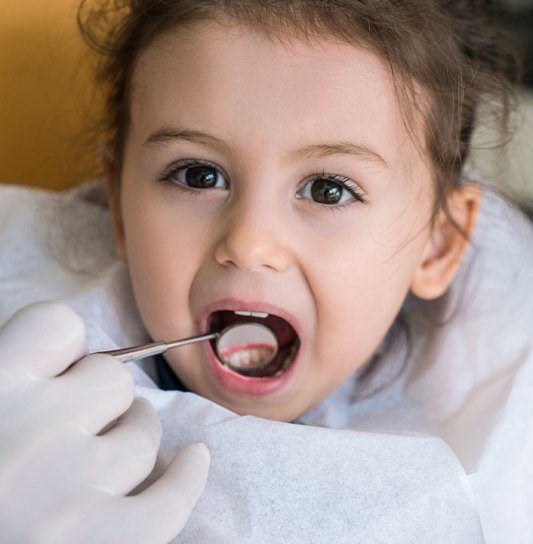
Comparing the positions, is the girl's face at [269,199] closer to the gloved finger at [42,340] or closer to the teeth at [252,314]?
the teeth at [252,314]

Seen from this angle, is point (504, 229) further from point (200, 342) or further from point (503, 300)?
point (200, 342)

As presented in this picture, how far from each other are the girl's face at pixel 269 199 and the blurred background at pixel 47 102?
11.9 inches

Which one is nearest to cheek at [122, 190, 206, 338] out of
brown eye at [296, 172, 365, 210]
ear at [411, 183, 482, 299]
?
brown eye at [296, 172, 365, 210]

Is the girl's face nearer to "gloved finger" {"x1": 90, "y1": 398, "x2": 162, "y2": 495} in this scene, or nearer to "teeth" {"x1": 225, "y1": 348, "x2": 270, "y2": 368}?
"teeth" {"x1": 225, "y1": 348, "x2": 270, "y2": 368}

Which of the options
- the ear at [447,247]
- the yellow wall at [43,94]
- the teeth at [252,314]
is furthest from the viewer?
the yellow wall at [43,94]

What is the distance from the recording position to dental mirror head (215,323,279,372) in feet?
2.81

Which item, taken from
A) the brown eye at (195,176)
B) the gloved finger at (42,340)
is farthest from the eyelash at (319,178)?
the gloved finger at (42,340)

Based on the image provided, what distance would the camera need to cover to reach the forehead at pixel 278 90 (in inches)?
31.0

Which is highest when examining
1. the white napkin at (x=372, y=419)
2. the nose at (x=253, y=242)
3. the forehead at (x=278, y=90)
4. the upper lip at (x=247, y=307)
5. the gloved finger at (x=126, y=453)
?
the forehead at (x=278, y=90)

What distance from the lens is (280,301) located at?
812mm

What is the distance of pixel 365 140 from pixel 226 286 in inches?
7.0

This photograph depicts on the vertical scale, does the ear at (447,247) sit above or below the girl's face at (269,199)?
below

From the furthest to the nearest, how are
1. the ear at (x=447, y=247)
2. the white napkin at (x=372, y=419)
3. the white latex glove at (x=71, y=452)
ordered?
the ear at (x=447, y=247) → the white napkin at (x=372, y=419) → the white latex glove at (x=71, y=452)

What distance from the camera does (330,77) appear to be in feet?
2.61
